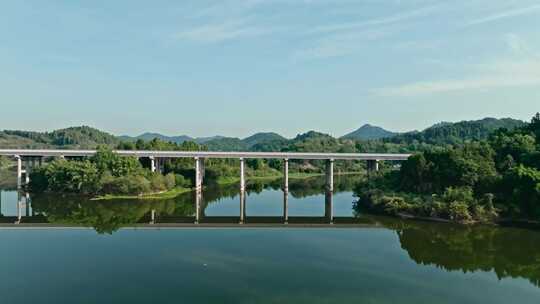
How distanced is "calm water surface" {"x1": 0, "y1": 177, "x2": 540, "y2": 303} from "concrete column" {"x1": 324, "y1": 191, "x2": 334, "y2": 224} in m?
0.89

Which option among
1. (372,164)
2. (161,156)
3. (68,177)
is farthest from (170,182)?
(372,164)

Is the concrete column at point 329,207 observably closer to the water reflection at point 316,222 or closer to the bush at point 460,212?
the water reflection at point 316,222

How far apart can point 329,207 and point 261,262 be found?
26.3m

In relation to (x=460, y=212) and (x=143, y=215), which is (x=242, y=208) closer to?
(x=143, y=215)

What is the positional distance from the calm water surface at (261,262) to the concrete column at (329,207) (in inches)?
34.9

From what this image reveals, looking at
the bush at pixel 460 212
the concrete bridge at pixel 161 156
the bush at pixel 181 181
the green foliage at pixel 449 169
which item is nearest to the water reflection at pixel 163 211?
the bush at pixel 181 181

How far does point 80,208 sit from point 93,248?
59.9ft

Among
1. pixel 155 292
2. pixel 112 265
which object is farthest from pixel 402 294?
pixel 112 265

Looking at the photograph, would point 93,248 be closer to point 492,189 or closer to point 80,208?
point 80,208

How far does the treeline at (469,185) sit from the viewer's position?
38.6 metres

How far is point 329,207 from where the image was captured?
51.7m

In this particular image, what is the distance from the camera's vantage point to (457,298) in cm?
2084

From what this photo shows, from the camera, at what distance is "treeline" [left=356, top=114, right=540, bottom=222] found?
127 ft

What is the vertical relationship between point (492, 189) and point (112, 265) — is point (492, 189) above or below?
above
